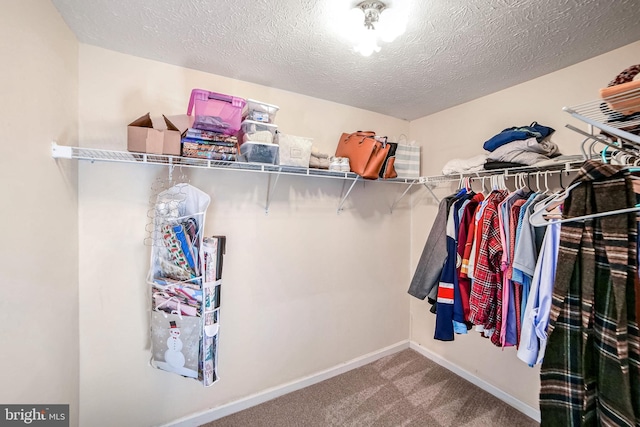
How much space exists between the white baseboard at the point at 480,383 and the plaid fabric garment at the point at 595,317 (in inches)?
52.0

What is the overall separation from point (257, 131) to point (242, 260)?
911 millimetres

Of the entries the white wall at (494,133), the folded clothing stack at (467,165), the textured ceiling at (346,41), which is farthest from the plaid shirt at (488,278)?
the textured ceiling at (346,41)

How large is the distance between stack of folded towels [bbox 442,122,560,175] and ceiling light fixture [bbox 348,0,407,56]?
3.27 ft

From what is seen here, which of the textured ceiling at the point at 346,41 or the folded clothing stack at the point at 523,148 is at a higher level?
the textured ceiling at the point at 346,41

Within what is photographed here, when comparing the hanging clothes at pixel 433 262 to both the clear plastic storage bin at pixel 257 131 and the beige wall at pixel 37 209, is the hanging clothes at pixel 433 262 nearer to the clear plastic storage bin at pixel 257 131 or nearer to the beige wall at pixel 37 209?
the clear plastic storage bin at pixel 257 131

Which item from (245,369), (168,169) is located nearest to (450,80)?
(168,169)

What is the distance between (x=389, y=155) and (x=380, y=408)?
6.17ft

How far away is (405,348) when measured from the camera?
2752mm

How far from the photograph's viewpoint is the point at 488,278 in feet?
5.16

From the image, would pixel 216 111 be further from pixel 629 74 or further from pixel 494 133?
pixel 494 133

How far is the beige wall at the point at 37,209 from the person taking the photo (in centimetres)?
93

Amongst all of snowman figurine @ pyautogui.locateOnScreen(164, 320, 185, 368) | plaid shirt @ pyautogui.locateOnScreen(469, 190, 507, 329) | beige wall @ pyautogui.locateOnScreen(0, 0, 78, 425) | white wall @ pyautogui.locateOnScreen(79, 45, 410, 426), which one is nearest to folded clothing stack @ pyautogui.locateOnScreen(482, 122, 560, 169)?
plaid shirt @ pyautogui.locateOnScreen(469, 190, 507, 329)

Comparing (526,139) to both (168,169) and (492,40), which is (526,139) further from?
Result: (168,169)
